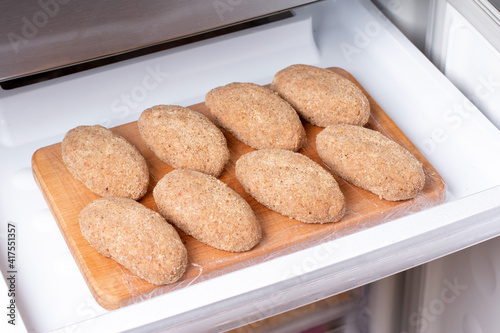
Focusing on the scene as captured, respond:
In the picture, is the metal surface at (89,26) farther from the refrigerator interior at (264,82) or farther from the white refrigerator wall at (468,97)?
the white refrigerator wall at (468,97)

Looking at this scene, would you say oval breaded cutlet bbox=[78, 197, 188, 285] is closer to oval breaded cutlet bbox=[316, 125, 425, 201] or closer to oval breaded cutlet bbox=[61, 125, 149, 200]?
oval breaded cutlet bbox=[61, 125, 149, 200]

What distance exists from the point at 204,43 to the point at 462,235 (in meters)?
0.76

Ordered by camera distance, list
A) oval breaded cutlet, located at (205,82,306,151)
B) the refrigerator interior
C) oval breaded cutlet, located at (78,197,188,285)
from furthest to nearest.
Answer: oval breaded cutlet, located at (205,82,306,151) < oval breaded cutlet, located at (78,197,188,285) < the refrigerator interior

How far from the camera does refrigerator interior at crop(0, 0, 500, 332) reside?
1.12m

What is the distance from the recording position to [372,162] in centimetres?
141

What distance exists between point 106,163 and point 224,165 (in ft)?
0.73

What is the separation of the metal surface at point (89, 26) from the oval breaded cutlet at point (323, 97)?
0.59 ft

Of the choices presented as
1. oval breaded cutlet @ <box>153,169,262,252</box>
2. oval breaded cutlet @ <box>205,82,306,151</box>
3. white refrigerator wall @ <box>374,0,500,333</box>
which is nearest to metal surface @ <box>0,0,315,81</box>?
oval breaded cutlet @ <box>205,82,306,151</box>

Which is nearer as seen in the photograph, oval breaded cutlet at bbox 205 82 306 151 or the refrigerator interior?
the refrigerator interior

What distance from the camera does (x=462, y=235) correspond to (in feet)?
4.01

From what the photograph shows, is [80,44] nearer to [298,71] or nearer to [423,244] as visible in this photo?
[298,71]

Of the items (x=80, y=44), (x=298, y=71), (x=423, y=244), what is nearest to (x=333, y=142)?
(x=298, y=71)

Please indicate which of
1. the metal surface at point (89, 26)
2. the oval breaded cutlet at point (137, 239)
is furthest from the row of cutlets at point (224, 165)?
the metal surface at point (89, 26)

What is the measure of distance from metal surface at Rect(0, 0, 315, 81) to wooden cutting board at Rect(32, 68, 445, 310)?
0.19 metres
